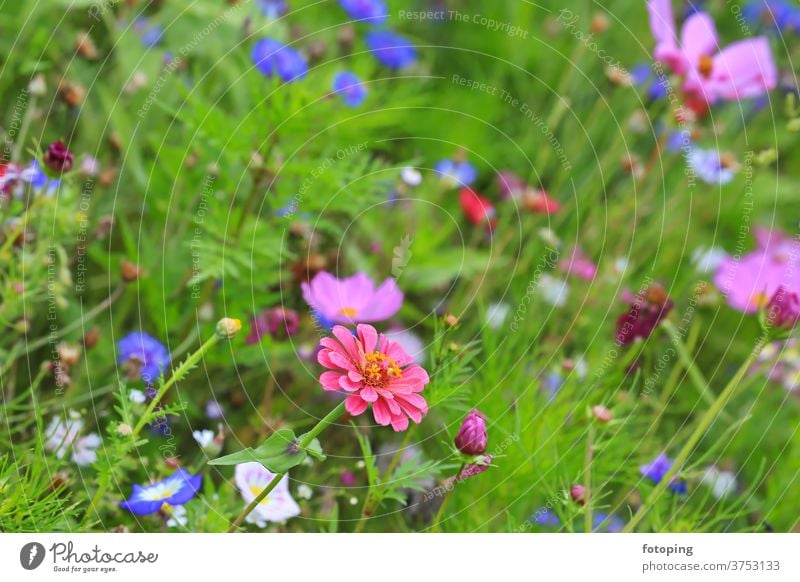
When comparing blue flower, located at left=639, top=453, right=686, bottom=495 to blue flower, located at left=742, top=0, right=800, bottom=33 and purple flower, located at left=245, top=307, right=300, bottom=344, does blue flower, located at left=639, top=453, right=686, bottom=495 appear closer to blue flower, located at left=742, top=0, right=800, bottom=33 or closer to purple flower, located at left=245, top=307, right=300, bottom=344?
purple flower, located at left=245, top=307, right=300, bottom=344

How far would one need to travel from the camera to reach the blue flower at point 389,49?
3.00 ft

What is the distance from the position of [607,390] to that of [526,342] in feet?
0.29

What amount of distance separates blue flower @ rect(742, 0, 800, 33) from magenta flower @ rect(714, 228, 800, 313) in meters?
0.32

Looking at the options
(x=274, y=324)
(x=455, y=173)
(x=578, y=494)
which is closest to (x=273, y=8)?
(x=455, y=173)

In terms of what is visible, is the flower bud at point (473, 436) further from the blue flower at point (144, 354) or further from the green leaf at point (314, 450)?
the blue flower at point (144, 354)

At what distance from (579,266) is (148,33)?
1.60 feet

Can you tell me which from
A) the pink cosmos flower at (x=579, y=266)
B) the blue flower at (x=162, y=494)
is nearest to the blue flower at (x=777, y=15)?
the pink cosmos flower at (x=579, y=266)

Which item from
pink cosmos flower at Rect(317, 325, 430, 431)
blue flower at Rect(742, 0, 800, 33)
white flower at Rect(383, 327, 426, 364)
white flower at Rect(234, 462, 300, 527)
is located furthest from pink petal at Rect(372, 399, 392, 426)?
blue flower at Rect(742, 0, 800, 33)

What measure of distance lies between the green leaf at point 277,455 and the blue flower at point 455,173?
40 centimetres

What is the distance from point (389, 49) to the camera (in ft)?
2.96

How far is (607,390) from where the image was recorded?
0.73 metres

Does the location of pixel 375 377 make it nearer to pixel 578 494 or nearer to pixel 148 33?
pixel 578 494
